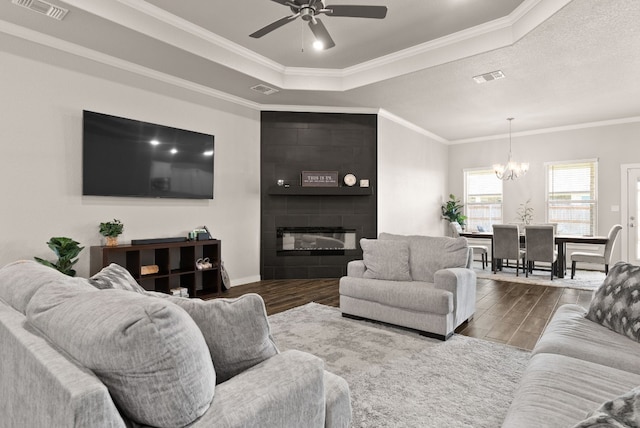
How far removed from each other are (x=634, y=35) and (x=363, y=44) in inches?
109

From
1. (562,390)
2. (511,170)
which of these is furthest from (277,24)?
(511,170)

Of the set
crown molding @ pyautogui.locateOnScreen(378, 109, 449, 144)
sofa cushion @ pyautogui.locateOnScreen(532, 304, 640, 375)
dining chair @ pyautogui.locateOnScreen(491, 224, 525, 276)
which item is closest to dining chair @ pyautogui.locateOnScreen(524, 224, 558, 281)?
dining chair @ pyautogui.locateOnScreen(491, 224, 525, 276)

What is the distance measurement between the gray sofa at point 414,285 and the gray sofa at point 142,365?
2.01 meters

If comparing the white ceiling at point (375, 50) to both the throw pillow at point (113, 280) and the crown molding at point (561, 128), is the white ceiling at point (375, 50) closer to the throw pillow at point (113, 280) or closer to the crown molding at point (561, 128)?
the crown molding at point (561, 128)

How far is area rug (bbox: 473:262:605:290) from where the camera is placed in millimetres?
5423

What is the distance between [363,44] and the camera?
431cm

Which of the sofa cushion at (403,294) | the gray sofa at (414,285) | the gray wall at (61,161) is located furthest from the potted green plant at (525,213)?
the gray wall at (61,161)

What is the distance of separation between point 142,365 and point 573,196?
8.57m

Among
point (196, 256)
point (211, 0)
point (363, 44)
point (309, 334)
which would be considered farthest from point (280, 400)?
point (363, 44)

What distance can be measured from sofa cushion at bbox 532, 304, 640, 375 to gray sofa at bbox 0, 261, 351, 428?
1.26 metres

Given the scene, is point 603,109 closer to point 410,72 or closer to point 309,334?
point 410,72

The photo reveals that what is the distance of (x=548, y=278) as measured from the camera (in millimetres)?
5941

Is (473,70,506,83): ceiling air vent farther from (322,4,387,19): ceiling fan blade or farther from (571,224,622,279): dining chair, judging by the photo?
(571,224,622,279): dining chair

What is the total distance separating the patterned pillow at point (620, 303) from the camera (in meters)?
1.90
